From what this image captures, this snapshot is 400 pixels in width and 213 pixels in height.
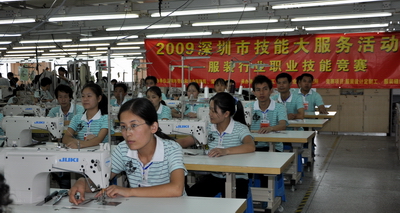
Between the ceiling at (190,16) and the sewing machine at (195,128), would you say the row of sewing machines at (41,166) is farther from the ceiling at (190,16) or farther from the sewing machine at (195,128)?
the ceiling at (190,16)

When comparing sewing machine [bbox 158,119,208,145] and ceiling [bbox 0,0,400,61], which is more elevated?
ceiling [bbox 0,0,400,61]

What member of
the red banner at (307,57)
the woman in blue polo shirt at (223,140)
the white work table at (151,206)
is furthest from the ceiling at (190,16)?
the white work table at (151,206)

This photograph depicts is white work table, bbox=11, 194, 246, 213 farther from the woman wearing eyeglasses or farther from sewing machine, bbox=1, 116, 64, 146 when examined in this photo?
sewing machine, bbox=1, 116, 64, 146

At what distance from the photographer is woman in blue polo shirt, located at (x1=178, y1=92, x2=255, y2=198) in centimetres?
324

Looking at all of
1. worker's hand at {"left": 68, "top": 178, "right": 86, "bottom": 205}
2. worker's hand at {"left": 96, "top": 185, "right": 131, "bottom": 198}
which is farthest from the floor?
worker's hand at {"left": 68, "top": 178, "right": 86, "bottom": 205}

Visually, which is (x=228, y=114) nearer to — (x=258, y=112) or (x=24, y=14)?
(x=258, y=112)

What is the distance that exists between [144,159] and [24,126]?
177 cm

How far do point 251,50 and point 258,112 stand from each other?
5.07 metres

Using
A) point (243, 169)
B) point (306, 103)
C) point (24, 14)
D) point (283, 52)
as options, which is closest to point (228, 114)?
point (243, 169)

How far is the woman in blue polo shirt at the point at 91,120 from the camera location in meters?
3.89

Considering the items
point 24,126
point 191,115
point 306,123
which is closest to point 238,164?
point 24,126

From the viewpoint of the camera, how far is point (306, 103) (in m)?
7.04

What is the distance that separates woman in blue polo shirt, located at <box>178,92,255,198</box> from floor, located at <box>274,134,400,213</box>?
112cm

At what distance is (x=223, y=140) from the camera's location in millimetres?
3508
